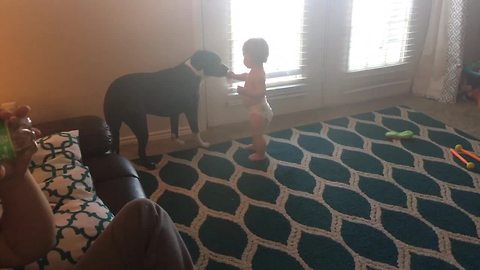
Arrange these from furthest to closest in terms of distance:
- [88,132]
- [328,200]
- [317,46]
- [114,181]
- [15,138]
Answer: [317,46] → [328,200] → [88,132] → [114,181] → [15,138]

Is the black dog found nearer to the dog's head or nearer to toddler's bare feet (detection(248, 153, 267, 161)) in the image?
the dog's head

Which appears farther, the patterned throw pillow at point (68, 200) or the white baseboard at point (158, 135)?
the white baseboard at point (158, 135)

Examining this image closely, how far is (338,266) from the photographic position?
1634 millimetres

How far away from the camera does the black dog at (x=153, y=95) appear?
7.20ft

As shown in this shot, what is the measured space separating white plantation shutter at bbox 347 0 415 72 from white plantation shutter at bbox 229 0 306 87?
0.43 m

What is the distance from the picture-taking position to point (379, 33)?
3.15 meters

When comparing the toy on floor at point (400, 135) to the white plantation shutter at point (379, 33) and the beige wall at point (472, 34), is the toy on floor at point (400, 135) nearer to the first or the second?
the white plantation shutter at point (379, 33)

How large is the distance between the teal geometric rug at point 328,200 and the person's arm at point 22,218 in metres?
0.80

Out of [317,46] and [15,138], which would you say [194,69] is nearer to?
[317,46]

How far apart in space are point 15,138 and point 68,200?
1.39ft

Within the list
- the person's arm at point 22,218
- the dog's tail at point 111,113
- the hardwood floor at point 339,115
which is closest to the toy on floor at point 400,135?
the hardwood floor at point 339,115

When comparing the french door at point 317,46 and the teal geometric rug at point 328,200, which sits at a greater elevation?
the french door at point 317,46

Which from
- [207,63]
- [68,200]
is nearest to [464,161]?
[207,63]

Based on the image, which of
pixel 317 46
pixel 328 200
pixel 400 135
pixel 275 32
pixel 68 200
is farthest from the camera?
pixel 317 46
